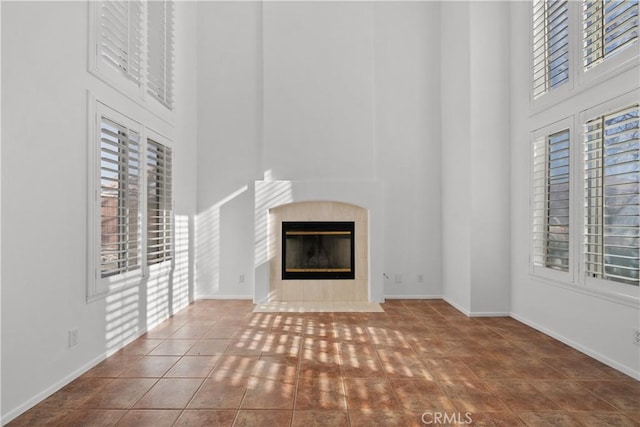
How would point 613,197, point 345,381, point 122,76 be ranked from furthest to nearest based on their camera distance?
point 122,76
point 613,197
point 345,381

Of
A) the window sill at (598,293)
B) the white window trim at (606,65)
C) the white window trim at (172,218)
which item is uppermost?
the white window trim at (606,65)

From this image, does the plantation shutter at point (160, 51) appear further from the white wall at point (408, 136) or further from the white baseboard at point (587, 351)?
the white baseboard at point (587, 351)

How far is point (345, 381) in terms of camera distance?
254 centimetres

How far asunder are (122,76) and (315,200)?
2.60 m

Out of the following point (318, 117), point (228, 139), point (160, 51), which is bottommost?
point (228, 139)

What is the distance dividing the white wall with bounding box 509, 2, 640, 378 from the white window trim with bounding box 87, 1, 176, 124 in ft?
12.7

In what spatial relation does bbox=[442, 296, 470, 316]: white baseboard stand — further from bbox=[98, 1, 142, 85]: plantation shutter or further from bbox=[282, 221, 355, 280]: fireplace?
bbox=[98, 1, 142, 85]: plantation shutter

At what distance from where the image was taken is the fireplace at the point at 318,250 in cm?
500

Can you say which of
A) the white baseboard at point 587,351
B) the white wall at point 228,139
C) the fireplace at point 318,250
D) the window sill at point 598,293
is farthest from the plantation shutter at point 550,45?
the white wall at point 228,139

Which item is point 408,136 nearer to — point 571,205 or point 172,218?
point 571,205

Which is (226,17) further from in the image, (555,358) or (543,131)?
(555,358)

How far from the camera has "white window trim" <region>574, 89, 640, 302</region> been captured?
261cm

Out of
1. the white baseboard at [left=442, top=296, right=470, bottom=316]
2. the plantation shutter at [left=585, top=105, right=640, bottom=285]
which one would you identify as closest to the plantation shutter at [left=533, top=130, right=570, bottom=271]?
the plantation shutter at [left=585, top=105, right=640, bottom=285]

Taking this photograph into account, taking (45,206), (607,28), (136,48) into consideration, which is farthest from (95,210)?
(607,28)
